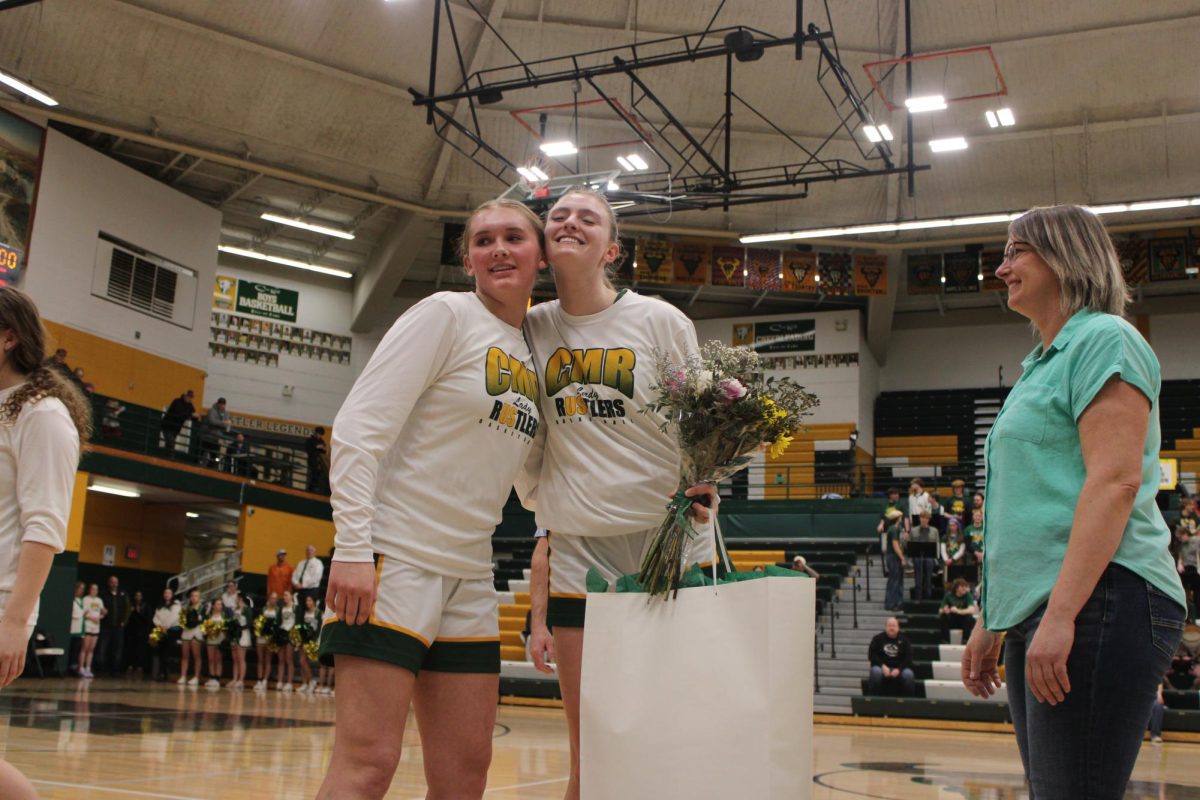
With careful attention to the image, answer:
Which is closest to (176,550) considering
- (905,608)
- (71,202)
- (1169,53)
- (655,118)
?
(71,202)

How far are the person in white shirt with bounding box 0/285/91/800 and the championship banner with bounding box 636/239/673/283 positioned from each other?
1794 cm

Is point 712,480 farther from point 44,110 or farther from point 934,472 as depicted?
point 934,472

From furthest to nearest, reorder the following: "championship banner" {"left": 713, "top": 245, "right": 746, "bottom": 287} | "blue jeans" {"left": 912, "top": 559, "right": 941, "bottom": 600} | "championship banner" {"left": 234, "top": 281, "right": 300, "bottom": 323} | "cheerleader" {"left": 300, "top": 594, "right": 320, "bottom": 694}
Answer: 1. "championship banner" {"left": 234, "top": 281, "right": 300, "bottom": 323}
2. "championship banner" {"left": 713, "top": 245, "right": 746, "bottom": 287}
3. "blue jeans" {"left": 912, "top": 559, "right": 941, "bottom": 600}
4. "cheerleader" {"left": 300, "top": 594, "right": 320, "bottom": 694}

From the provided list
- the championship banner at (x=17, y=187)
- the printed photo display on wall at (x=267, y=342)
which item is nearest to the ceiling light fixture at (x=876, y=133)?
the championship banner at (x=17, y=187)

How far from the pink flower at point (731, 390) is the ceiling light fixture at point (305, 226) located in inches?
753

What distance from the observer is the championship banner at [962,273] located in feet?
67.2

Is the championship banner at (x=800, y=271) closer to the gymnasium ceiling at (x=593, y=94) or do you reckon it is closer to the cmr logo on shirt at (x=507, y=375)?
the gymnasium ceiling at (x=593, y=94)

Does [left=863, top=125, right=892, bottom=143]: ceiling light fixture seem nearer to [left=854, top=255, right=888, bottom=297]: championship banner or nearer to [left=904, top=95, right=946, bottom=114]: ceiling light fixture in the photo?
[left=904, top=95, right=946, bottom=114]: ceiling light fixture

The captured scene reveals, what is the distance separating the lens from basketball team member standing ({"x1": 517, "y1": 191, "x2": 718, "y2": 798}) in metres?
2.61

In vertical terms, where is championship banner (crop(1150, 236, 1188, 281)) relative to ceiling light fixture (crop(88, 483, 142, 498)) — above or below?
above

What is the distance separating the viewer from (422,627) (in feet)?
7.50

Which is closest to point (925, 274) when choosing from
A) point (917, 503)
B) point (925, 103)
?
point (917, 503)

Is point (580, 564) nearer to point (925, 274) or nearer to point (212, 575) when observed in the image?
point (212, 575)

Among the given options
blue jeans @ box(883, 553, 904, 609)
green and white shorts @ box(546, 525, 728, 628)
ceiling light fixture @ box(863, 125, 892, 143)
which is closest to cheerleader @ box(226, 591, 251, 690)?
blue jeans @ box(883, 553, 904, 609)
